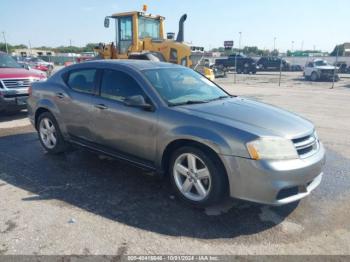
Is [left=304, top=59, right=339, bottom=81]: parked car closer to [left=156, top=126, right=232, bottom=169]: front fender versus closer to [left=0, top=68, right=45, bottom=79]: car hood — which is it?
[left=0, top=68, right=45, bottom=79]: car hood

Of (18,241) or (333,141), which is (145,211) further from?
(333,141)

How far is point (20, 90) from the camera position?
8438mm

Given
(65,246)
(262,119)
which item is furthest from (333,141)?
(65,246)

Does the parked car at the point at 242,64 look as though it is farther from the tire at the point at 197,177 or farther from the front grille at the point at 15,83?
the tire at the point at 197,177

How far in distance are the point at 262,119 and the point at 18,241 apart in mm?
2797

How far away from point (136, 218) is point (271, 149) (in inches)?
62.5

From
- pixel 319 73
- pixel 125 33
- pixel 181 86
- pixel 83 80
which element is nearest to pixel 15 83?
pixel 83 80

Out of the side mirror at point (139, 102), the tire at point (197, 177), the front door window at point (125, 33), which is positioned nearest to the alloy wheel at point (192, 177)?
the tire at point (197, 177)

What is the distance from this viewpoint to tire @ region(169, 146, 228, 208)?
11.2 feet

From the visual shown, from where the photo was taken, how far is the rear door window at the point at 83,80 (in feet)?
15.6

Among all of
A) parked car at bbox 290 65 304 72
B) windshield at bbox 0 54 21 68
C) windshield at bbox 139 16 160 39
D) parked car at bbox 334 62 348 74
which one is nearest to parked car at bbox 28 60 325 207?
windshield at bbox 0 54 21 68

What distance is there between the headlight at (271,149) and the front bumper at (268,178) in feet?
0.17

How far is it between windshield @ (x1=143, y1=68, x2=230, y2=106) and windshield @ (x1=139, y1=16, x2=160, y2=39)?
9.31 meters

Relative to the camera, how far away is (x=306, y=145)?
11.5ft
